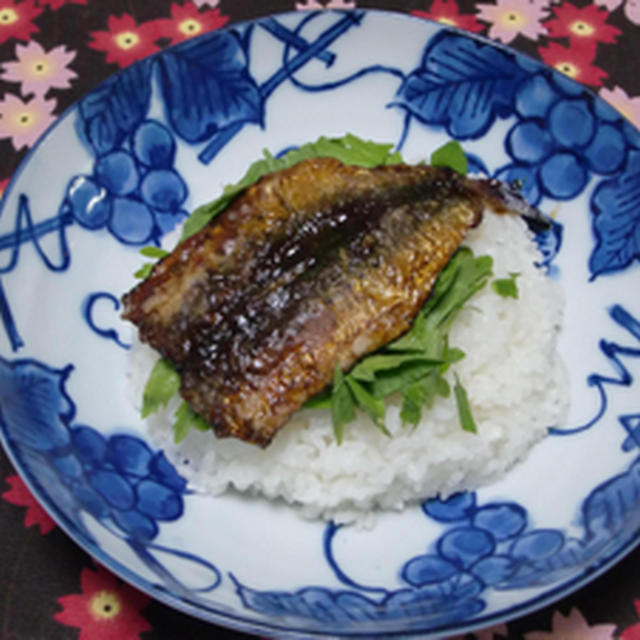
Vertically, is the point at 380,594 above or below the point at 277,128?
below

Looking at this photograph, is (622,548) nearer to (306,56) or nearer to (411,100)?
(411,100)

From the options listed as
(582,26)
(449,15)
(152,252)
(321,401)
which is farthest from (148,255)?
(582,26)

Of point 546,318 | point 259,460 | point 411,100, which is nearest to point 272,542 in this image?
point 259,460

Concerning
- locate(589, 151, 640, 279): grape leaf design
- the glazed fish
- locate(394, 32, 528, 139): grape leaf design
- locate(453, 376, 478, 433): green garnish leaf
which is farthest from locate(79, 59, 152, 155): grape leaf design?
locate(589, 151, 640, 279): grape leaf design

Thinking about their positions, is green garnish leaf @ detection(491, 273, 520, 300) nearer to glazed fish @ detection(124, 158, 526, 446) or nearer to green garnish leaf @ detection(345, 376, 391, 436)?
glazed fish @ detection(124, 158, 526, 446)

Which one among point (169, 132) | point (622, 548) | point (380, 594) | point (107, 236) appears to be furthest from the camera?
point (169, 132)

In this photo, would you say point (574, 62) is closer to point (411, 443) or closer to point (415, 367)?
point (415, 367)

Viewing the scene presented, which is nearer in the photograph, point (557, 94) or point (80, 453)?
point (80, 453)
